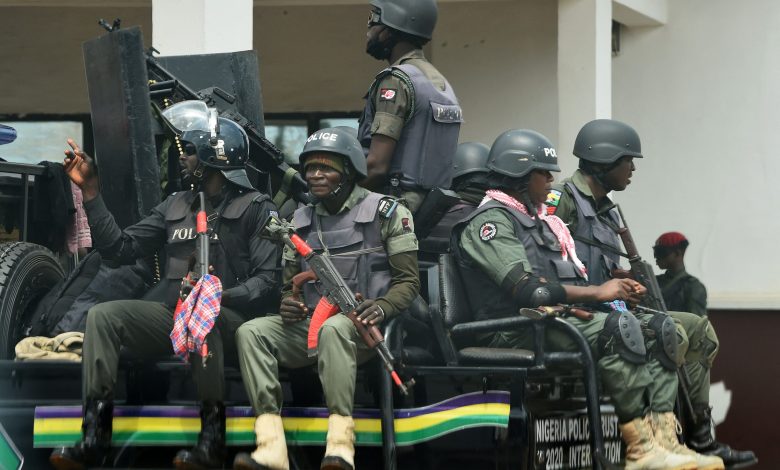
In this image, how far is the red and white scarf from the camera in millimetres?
6438

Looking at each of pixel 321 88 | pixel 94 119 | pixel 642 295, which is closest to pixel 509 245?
pixel 642 295

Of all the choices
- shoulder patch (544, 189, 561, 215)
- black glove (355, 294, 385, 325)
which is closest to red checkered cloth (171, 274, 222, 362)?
black glove (355, 294, 385, 325)

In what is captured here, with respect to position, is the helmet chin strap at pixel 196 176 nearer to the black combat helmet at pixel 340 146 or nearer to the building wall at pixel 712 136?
the black combat helmet at pixel 340 146

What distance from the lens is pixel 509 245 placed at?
622 centimetres

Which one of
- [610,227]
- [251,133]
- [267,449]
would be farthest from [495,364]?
[251,133]

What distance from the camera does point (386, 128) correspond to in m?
6.50

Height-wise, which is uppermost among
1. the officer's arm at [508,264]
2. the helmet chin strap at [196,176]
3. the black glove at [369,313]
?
the helmet chin strap at [196,176]

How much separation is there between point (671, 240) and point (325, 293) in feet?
18.8

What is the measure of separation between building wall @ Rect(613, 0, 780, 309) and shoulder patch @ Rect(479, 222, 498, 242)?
206 inches

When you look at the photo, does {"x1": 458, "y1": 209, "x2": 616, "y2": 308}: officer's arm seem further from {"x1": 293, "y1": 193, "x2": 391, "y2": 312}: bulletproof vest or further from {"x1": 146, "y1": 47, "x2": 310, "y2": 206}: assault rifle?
{"x1": 146, "y1": 47, "x2": 310, "y2": 206}: assault rifle

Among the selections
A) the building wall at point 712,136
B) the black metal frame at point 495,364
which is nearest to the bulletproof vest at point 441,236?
the black metal frame at point 495,364

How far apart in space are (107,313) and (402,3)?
6.79 ft

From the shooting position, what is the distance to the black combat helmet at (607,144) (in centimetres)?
711

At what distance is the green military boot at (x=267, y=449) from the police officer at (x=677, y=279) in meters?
5.44
